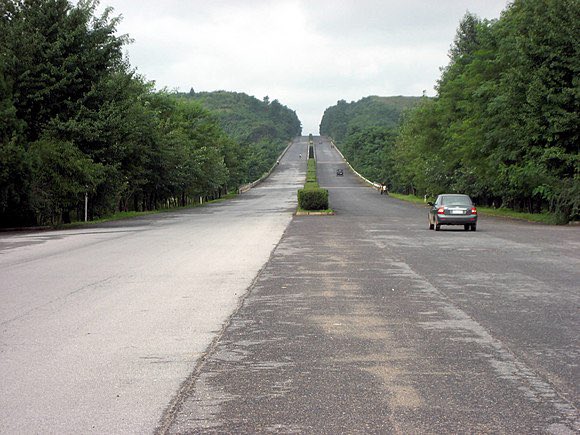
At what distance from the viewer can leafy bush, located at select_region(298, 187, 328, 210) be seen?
47781 mm

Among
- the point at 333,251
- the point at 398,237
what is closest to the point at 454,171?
the point at 398,237

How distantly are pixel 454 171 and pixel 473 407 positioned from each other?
6355cm

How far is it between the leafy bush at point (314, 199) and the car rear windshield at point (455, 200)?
52.5ft

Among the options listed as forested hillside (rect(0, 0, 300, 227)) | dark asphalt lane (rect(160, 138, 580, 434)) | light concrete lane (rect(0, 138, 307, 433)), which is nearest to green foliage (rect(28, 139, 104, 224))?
forested hillside (rect(0, 0, 300, 227))

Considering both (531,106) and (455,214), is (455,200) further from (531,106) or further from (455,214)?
(531,106)

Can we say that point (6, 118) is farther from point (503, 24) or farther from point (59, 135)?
point (503, 24)

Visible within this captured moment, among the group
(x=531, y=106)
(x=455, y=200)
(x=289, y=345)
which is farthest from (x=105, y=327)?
(x=531, y=106)

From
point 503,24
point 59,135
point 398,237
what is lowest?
point 398,237

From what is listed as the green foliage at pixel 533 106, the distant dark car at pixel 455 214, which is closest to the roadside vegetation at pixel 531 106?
the green foliage at pixel 533 106

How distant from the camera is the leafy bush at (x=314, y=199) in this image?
157 ft

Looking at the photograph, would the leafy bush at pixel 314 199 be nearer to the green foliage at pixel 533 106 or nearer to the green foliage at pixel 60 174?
the green foliage at pixel 533 106

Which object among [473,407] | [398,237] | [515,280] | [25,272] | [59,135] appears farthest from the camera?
[59,135]

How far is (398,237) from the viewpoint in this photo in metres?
27.3

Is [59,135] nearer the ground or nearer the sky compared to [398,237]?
nearer the sky
